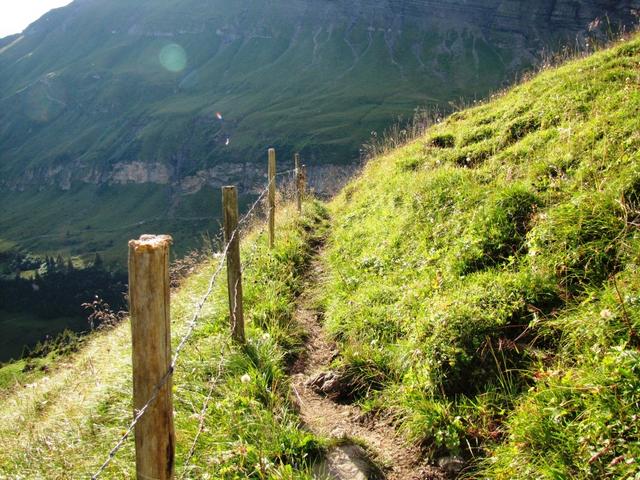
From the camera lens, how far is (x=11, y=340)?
310 ft

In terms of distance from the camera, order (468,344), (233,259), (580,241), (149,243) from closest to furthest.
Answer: (149,243)
(468,344)
(580,241)
(233,259)

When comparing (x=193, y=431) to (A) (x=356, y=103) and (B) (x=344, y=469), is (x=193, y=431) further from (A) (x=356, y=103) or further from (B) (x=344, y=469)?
(A) (x=356, y=103)

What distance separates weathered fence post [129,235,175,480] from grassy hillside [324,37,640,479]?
8.68 ft

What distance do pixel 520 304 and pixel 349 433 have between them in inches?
93.2

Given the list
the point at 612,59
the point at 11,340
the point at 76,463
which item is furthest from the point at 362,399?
the point at 11,340

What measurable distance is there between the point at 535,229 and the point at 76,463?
18.8 feet

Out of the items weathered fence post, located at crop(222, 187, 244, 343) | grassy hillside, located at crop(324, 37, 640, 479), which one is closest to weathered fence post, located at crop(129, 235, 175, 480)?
grassy hillside, located at crop(324, 37, 640, 479)

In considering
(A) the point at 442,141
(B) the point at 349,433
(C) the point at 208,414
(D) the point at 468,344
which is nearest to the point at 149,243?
(C) the point at 208,414

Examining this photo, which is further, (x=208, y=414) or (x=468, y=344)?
(x=468, y=344)

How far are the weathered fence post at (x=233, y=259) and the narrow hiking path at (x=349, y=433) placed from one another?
1.04 meters

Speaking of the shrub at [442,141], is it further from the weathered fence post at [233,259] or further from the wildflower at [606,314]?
the wildflower at [606,314]

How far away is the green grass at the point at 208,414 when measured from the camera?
3.79 meters

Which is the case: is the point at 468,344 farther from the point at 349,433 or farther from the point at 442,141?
the point at 442,141

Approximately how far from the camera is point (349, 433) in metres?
4.55
